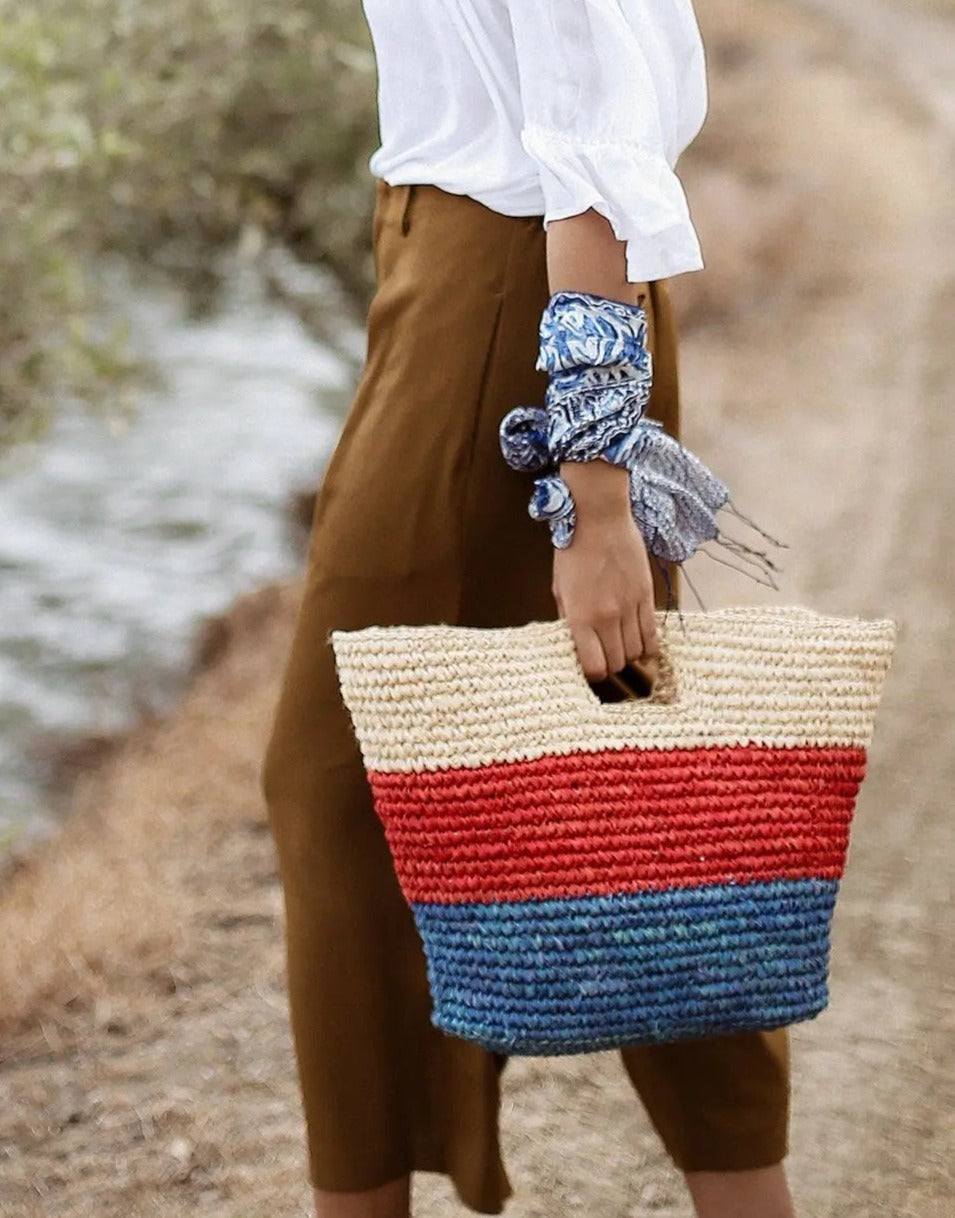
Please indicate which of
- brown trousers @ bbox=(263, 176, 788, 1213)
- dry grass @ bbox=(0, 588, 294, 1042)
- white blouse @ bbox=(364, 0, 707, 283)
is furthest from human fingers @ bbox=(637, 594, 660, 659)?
dry grass @ bbox=(0, 588, 294, 1042)

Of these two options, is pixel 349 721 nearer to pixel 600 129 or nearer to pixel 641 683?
pixel 641 683

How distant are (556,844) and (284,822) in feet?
1.15

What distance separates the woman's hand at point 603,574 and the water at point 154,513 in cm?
330

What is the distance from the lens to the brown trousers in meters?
1.44

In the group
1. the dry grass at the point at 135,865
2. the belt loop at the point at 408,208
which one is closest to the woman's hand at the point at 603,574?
the belt loop at the point at 408,208

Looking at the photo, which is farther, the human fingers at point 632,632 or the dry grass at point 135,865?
the dry grass at point 135,865

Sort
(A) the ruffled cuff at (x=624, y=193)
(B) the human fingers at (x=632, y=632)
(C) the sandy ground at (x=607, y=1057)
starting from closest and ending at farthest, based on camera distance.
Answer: (A) the ruffled cuff at (x=624, y=193) → (B) the human fingers at (x=632, y=632) → (C) the sandy ground at (x=607, y=1057)

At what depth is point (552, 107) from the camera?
1316mm

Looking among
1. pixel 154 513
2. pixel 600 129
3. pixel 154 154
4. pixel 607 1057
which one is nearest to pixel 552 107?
pixel 600 129

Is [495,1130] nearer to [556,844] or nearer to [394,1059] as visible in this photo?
[394,1059]

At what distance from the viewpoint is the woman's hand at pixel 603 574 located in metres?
1.37

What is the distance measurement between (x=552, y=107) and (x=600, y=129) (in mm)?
41

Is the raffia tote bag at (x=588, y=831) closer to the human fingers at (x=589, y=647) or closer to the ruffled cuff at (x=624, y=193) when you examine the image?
the human fingers at (x=589, y=647)

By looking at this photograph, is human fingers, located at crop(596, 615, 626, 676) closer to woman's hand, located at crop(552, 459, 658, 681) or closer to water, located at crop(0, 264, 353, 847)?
woman's hand, located at crop(552, 459, 658, 681)
